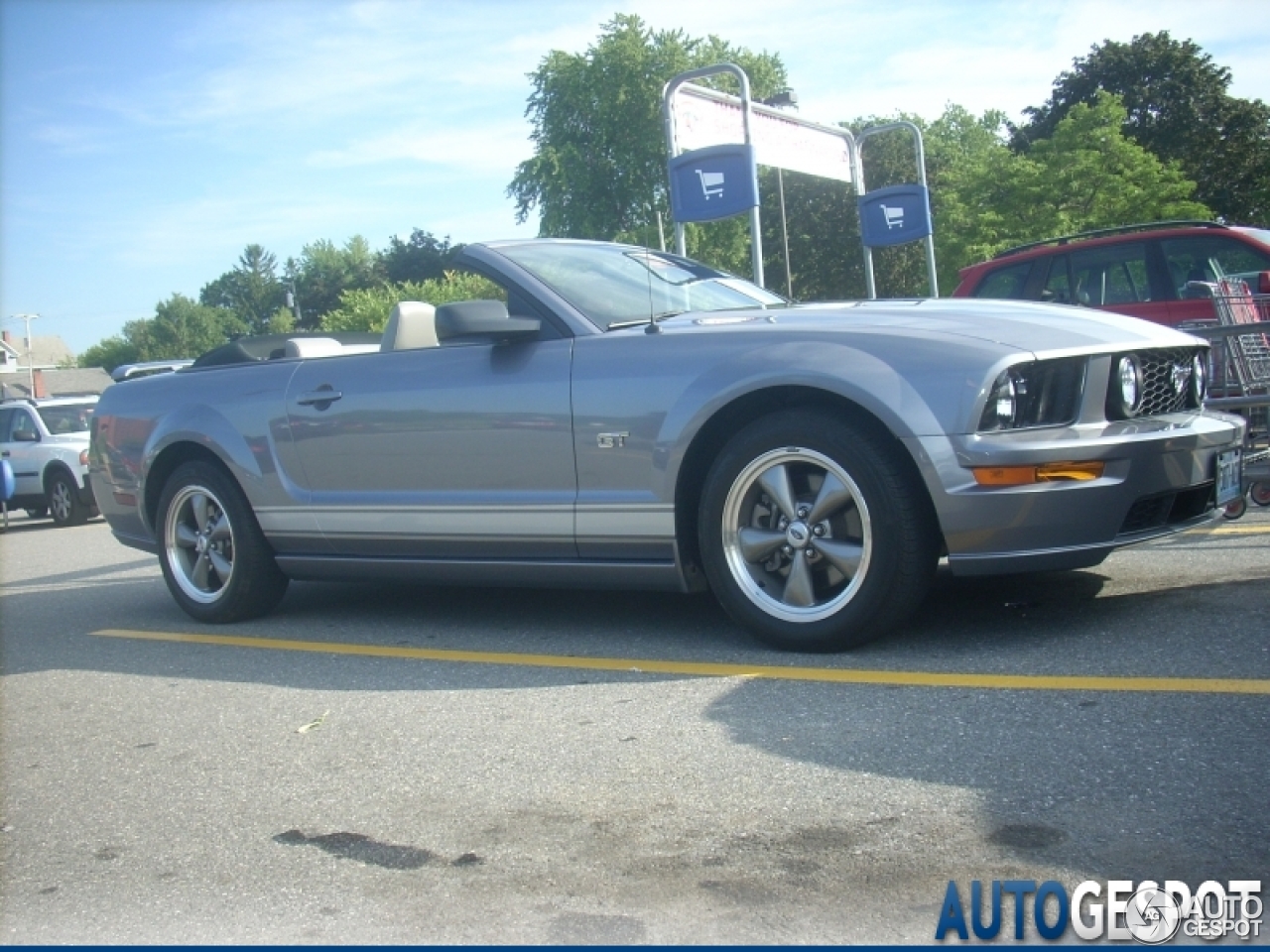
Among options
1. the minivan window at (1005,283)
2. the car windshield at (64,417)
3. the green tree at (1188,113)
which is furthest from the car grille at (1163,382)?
the green tree at (1188,113)

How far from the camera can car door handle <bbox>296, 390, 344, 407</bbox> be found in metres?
5.66

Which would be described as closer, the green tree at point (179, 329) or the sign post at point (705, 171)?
the sign post at point (705, 171)

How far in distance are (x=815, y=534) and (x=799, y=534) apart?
0.05m

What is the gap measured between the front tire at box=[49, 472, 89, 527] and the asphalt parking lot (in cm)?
1246

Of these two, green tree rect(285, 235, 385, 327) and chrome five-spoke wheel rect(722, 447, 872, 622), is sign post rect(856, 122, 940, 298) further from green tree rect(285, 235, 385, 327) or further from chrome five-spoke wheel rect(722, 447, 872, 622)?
green tree rect(285, 235, 385, 327)

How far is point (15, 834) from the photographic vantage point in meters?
3.54

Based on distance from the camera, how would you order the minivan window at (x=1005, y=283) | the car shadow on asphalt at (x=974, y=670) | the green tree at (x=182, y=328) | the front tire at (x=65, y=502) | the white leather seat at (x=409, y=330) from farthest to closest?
the green tree at (x=182, y=328), the front tire at (x=65, y=502), the minivan window at (x=1005, y=283), the white leather seat at (x=409, y=330), the car shadow on asphalt at (x=974, y=670)

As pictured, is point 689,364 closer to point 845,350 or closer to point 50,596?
point 845,350

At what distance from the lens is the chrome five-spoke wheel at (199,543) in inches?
248

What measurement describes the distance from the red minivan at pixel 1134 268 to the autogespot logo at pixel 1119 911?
28.3ft

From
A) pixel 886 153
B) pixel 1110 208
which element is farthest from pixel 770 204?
Answer: pixel 1110 208

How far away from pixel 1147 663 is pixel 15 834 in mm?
3240

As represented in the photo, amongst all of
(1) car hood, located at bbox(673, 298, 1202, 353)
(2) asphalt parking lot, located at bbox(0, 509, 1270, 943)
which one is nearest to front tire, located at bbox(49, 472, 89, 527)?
(2) asphalt parking lot, located at bbox(0, 509, 1270, 943)

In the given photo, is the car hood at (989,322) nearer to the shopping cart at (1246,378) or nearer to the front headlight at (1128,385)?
the front headlight at (1128,385)
